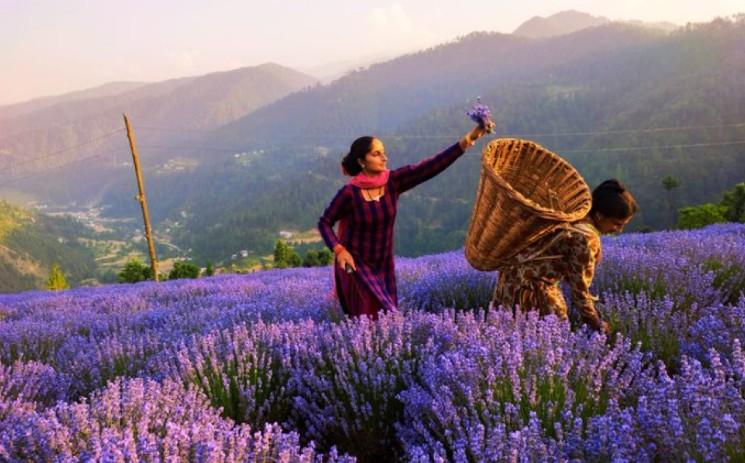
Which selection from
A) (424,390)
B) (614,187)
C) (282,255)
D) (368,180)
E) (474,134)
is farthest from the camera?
(282,255)

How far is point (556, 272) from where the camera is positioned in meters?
2.44

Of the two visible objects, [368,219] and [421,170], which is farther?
[421,170]

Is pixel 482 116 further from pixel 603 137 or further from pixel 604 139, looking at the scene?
pixel 603 137

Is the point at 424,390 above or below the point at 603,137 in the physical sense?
above

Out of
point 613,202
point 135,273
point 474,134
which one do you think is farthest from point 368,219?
point 135,273

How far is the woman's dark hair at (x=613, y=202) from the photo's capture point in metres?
2.41

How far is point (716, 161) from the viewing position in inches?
3388

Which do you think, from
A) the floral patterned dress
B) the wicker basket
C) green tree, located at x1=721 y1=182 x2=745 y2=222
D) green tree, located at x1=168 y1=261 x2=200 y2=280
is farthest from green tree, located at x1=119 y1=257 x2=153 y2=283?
green tree, located at x1=721 y1=182 x2=745 y2=222

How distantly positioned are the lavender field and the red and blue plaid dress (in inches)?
10.8

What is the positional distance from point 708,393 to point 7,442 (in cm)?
200

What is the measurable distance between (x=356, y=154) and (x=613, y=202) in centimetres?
139

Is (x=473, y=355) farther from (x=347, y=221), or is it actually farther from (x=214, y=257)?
(x=214, y=257)

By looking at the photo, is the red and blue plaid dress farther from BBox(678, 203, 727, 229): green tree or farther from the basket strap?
BBox(678, 203, 727, 229): green tree

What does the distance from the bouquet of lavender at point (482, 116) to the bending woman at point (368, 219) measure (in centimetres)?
9
